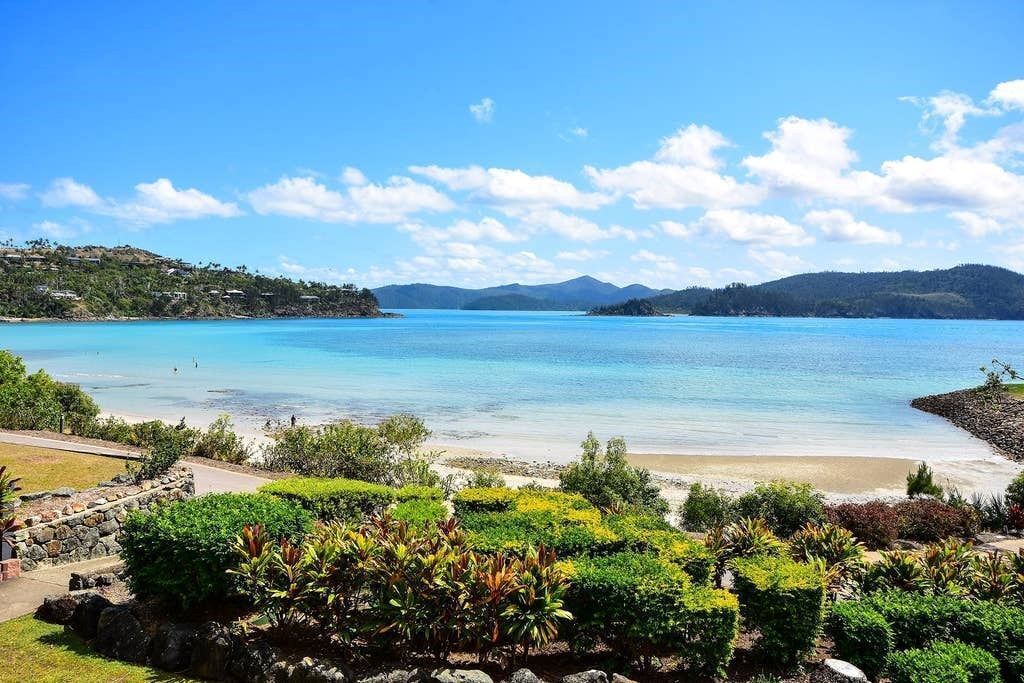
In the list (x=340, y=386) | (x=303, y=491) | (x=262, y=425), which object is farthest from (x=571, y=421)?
(x=303, y=491)

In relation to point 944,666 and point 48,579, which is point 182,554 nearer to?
point 48,579

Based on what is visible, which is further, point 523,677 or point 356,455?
point 356,455

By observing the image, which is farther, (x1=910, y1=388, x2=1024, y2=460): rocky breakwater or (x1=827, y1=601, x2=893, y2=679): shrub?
(x1=910, y1=388, x2=1024, y2=460): rocky breakwater

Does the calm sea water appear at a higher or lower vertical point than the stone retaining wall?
lower

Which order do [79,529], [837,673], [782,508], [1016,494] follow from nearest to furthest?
[837,673]
[79,529]
[782,508]
[1016,494]

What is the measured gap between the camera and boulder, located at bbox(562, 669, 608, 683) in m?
6.36

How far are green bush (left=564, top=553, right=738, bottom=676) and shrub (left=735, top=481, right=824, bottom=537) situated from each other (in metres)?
9.41

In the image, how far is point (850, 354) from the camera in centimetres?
9744

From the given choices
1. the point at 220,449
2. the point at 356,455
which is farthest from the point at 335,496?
the point at 220,449

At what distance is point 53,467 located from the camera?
17703 mm

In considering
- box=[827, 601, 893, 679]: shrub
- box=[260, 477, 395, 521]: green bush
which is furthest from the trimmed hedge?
box=[260, 477, 395, 521]: green bush

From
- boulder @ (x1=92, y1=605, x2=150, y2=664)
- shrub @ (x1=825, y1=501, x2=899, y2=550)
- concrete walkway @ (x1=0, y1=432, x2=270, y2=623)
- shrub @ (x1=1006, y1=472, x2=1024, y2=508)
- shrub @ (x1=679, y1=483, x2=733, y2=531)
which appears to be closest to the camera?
A: boulder @ (x1=92, y1=605, x2=150, y2=664)

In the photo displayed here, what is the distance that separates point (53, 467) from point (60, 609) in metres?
11.6

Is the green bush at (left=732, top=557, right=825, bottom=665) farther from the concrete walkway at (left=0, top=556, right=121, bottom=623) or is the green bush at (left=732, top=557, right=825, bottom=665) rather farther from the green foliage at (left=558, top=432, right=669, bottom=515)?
the concrete walkway at (left=0, top=556, right=121, bottom=623)
